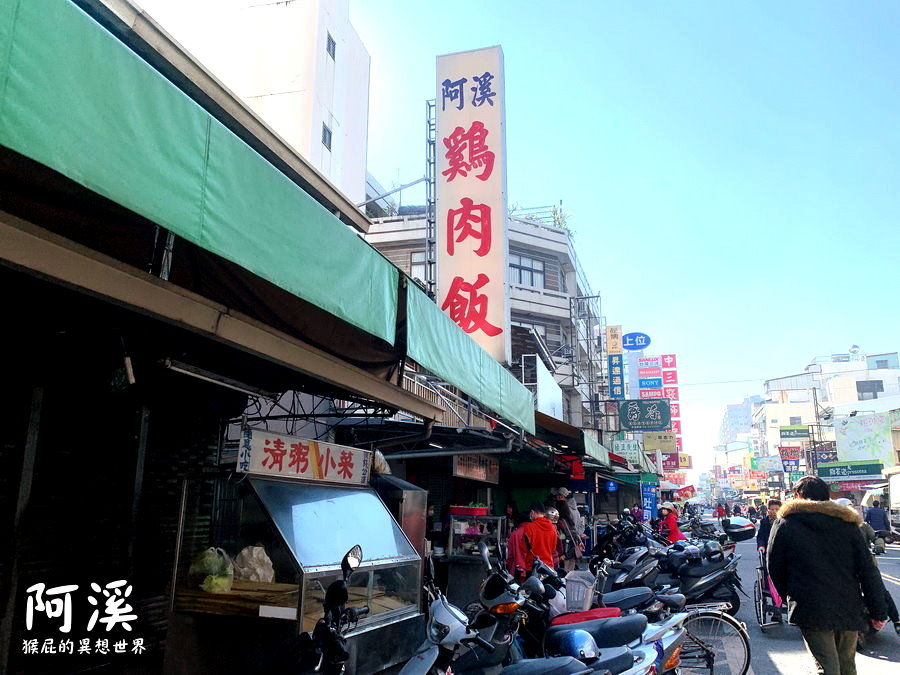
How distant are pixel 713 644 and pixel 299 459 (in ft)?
15.4

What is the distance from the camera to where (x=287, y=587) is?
474cm

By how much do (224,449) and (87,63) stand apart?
573cm

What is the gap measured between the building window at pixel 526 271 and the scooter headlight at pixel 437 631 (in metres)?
26.0

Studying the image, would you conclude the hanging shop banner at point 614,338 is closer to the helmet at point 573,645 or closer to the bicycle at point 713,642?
the bicycle at point 713,642

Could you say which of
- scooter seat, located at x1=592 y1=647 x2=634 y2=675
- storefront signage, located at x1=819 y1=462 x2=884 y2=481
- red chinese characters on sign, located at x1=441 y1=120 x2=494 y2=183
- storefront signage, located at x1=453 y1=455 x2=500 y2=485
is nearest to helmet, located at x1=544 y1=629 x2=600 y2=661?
scooter seat, located at x1=592 y1=647 x2=634 y2=675

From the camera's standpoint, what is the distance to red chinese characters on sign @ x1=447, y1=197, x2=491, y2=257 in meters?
12.1

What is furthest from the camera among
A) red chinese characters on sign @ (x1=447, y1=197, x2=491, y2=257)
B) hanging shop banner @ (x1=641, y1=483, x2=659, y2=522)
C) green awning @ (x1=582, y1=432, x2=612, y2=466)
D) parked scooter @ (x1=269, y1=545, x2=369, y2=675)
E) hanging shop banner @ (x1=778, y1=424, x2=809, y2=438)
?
hanging shop banner @ (x1=778, y1=424, x2=809, y2=438)

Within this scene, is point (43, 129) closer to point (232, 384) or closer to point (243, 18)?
point (232, 384)

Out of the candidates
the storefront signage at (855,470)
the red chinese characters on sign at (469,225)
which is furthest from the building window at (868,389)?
the red chinese characters on sign at (469,225)

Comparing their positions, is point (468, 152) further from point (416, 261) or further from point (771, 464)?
point (771, 464)

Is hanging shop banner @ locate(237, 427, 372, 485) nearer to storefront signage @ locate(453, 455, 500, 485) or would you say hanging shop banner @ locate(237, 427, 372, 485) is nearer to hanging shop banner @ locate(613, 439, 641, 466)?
storefront signage @ locate(453, 455, 500, 485)

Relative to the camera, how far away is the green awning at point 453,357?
548cm

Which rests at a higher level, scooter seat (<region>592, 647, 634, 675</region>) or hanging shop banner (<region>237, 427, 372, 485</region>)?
hanging shop banner (<region>237, 427, 372, 485</region>)

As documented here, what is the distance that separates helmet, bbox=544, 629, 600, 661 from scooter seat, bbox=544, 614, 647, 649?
0.26 ft
